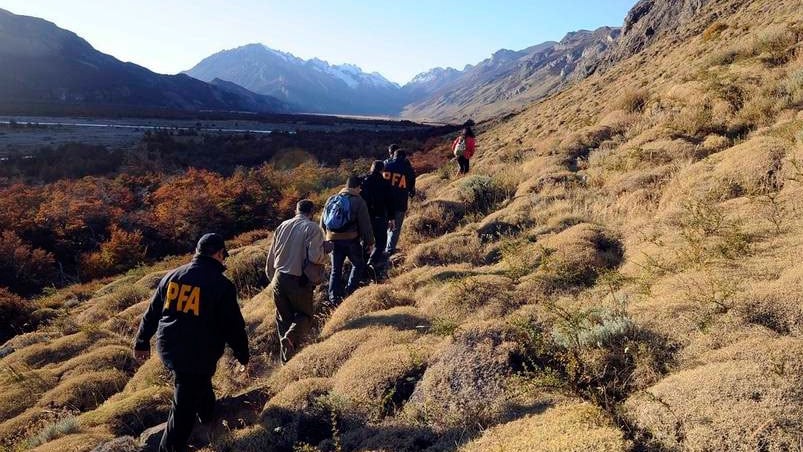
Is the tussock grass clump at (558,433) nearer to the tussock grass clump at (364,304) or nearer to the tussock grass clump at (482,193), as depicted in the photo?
the tussock grass clump at (364,304)

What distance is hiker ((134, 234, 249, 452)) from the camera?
13.4ft

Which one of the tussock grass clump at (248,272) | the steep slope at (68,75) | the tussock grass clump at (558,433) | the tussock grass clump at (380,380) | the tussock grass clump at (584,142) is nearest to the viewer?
Answer: the tussock grass clump at (558,433)

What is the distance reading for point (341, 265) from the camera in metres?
6.61

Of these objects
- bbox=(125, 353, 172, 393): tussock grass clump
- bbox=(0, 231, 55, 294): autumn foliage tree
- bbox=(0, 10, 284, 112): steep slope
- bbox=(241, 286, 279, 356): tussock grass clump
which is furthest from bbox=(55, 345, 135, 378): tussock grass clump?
bbox=(0, 10, 284, 112): steep slope

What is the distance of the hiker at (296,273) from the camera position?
555 centimetres

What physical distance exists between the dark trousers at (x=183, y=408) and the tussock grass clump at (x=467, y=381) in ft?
6.13

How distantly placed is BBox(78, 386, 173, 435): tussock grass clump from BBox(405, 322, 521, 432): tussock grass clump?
297 centimetres

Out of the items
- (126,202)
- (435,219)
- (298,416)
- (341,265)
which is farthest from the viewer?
(126,202)

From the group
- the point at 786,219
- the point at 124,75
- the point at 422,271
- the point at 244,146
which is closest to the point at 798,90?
the point at 786,219

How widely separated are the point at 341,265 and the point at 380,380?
267cm

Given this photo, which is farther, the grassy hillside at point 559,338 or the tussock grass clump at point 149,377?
the tussock grass clump at point 149,377

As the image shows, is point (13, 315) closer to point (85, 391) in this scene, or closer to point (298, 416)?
point (85, 391)

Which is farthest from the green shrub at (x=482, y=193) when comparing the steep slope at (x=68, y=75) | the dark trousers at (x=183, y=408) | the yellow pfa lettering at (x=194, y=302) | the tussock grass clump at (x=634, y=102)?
the steep slope at (x=68, y=75)

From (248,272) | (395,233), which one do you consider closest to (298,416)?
(395,233)
